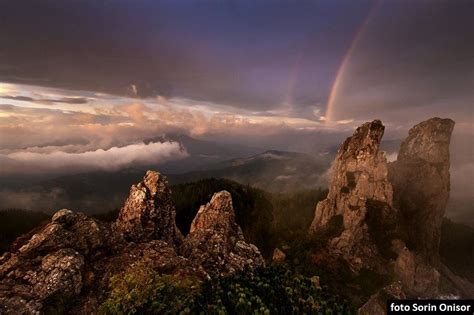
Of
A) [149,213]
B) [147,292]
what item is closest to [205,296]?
[147,292]

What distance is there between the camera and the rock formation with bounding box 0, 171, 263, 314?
3459 centimetres

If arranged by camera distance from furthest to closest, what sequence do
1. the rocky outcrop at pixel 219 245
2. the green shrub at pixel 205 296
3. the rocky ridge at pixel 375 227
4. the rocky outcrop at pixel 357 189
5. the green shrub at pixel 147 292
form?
the rocky outcrop at pixel 357 189 < the rocky ridge at pixel 375 227 < the rocky outcrop at pixel 219 245 < the green shrub at pixel 205 296 < the green shrub at pixel 147 292

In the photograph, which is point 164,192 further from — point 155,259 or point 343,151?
point 343,151

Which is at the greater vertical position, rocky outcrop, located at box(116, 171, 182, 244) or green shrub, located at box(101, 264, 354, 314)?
rocky outcrop, located at box(116, 171, 182, 244)

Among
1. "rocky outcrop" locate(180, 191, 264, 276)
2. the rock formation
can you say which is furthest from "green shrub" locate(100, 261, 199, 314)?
"rocky outcrop" locate(180, 191, 264, 276)

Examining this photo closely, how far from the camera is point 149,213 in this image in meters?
53.8

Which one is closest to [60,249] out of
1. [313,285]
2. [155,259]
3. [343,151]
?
[155,259]

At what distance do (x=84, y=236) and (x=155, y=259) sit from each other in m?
7.48

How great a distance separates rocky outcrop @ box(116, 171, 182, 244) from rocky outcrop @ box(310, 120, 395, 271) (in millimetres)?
123569

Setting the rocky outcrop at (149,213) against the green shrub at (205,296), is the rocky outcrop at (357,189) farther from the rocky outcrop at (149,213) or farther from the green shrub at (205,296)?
the green shrub at (205,296)

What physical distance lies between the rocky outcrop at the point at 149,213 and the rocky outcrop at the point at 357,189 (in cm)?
12357

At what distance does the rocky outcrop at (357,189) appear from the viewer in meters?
168

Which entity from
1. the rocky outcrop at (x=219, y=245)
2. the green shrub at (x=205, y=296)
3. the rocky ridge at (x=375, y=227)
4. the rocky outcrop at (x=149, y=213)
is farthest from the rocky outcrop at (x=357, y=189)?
the green shrub at (x=205, y=296)

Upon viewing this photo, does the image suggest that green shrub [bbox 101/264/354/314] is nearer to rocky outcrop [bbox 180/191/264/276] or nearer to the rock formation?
the rock formation
